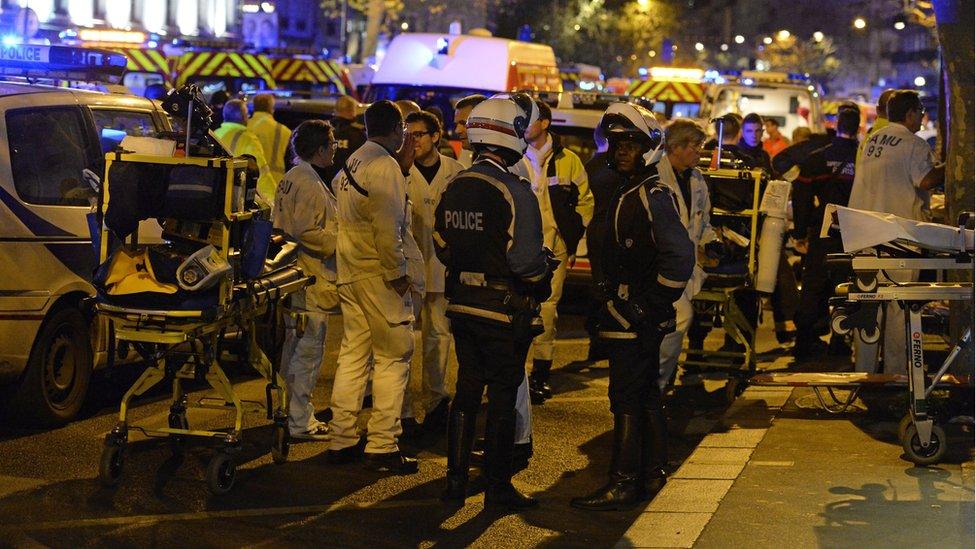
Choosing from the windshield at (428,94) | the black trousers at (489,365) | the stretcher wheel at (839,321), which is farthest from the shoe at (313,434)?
the windshield at (428,94)

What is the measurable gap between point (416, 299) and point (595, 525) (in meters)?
2.18

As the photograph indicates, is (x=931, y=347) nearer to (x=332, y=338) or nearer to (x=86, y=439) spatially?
(x=332, y=338)

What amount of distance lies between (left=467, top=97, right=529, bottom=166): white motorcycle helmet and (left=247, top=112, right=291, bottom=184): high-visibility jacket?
7634 millimetres

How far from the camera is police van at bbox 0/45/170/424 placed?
28.4 ft

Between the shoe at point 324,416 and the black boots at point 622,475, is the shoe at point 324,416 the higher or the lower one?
the lower one

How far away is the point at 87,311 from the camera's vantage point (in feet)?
30.5

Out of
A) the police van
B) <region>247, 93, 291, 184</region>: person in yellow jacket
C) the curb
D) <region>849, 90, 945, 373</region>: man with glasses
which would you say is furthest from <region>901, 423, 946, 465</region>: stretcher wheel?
<region>247, 93, 291, 184</region>: person in yellow jacket

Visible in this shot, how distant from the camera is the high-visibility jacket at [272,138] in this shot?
586 inches

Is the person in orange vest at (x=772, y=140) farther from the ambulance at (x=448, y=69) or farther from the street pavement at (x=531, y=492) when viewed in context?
the street pavement at (x=531, y=492)

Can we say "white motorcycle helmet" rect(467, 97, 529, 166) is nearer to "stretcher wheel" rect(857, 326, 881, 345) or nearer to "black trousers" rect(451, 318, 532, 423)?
"black trousers" rect(451, 318, 532, 423)

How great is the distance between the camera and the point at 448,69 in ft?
69.9

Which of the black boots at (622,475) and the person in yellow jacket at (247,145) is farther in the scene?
the person in yellow jacket at (247,145)

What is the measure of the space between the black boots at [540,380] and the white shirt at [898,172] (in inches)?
103

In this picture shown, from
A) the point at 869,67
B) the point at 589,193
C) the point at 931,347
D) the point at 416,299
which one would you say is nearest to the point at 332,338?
the point at 589,193
